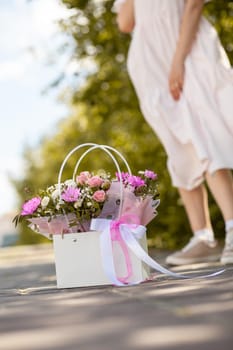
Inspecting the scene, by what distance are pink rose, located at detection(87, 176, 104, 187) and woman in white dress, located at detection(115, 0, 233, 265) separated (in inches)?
40.7

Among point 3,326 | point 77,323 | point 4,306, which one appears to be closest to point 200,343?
point 77,323

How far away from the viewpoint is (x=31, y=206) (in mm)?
3932

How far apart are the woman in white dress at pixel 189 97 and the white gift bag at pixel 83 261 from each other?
103 cm

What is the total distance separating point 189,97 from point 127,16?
27.9 inches

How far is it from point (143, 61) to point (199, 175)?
73 centimetres

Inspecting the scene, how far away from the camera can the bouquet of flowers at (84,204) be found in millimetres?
3916

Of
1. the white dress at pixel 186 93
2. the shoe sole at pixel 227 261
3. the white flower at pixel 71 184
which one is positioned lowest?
the shoe sole at pixel 227 261

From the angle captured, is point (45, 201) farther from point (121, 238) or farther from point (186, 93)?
point (186, 93)

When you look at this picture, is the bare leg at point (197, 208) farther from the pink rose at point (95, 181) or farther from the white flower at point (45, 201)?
the white flower at point (45, 201)

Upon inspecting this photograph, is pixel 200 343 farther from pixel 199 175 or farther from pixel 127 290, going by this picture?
pixel 199 175

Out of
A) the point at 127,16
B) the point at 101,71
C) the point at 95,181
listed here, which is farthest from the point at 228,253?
the point at 101,71

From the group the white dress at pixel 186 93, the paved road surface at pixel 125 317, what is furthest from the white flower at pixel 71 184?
the white dress at pixel 186 93

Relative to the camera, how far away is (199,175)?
5.16m

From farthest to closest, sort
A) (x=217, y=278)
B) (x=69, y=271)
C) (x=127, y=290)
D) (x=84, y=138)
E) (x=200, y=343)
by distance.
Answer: (x=84, y=138) < (x=69, y=271) < (x=217, y=278) < (x=127, y=290) < (x=200, y=343)
